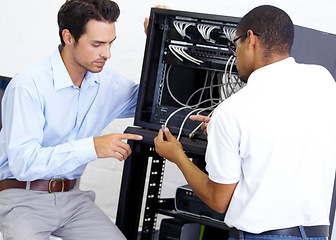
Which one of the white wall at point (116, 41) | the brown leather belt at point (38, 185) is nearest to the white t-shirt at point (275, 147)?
the brown leather belt at point (38, 185)

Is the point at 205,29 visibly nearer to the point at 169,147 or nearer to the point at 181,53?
the point at 181,53

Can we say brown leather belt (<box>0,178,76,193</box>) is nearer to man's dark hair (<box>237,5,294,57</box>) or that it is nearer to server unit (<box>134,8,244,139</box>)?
server unit (<box>134,8,244,139</box>)

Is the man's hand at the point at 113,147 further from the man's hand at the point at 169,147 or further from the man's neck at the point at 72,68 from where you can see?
the man's neck at the point at 72,68

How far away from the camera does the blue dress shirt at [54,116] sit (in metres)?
1.46

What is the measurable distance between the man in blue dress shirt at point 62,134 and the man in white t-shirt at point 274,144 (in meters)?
0.44

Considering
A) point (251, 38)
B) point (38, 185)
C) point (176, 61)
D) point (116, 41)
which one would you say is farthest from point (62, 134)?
point (116, 41)

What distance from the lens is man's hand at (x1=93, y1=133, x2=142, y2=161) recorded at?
1479 millimetres

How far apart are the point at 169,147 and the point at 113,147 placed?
0.67 ft

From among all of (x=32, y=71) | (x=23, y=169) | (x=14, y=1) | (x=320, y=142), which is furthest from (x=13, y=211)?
(x=14, y=1)

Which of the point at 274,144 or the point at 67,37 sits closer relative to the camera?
the point at 274,144

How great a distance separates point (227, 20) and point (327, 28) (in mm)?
927

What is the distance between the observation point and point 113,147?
1.48m

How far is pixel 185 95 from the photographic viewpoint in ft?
5.54

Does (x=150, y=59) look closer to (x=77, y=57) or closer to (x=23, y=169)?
(x=77, y=57)
